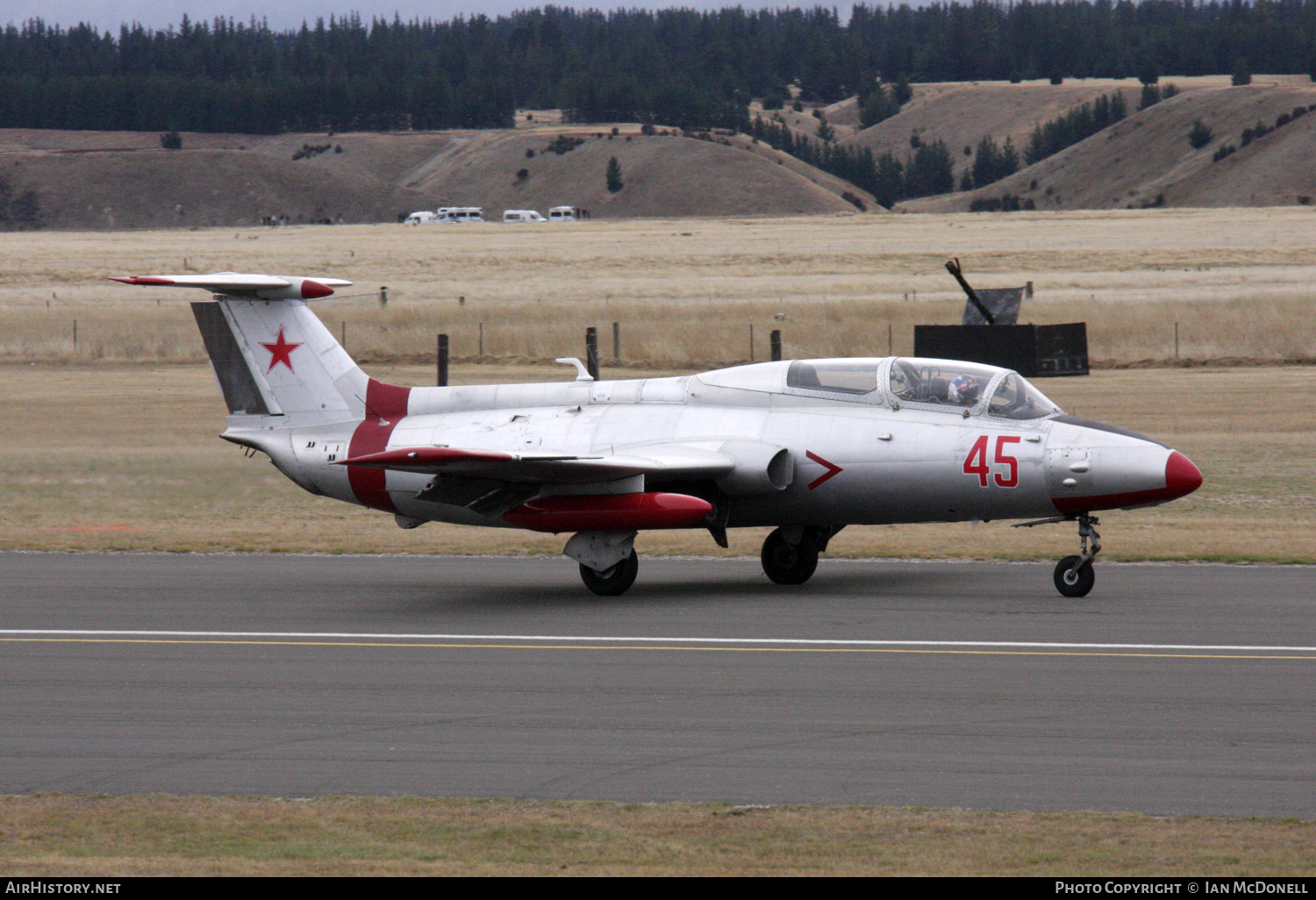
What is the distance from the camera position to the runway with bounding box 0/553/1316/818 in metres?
9.18

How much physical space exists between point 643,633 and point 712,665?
1.69 m

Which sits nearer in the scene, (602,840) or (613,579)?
(602,840)

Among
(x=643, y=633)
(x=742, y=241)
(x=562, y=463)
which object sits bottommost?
(x=643, y=633)

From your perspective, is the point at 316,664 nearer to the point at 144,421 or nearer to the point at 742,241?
the point at 144,421

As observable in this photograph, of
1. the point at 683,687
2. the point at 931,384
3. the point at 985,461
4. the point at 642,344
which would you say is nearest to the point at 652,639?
the point at 683,687

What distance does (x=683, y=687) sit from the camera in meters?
11.7

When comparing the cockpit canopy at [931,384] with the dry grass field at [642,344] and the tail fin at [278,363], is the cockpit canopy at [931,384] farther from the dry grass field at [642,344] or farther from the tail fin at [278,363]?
the tail fin at [278,363]

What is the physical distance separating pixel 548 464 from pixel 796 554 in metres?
3.40

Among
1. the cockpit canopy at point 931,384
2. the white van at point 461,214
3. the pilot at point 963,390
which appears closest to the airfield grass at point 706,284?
the cockpit canopy at point 931,384

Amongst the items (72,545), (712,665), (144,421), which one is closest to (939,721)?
(712,665)

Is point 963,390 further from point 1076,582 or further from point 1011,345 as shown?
point 1011,345

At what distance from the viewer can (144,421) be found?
113 feet

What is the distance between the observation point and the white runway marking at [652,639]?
43.0 ft

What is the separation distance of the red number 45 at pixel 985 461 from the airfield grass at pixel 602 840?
24.6 ft
